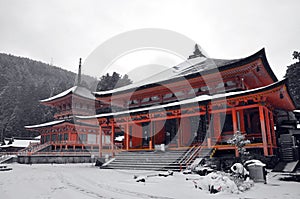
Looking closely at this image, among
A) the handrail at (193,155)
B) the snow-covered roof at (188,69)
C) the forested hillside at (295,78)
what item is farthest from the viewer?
the forested hillside at (295,78)

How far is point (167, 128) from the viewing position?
1864 centimetres

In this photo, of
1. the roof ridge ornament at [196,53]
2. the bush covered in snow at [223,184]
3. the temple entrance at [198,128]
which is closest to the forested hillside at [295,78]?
the roof ridge ornament at [196,53]

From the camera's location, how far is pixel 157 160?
1414cm

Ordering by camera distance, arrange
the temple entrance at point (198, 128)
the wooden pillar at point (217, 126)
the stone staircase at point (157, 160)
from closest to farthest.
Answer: the stone staircase at point (157, 160)
the wooden pillar at point (217, 126)
the temple entrance at point (198, 128)

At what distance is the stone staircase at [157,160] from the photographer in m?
12.8

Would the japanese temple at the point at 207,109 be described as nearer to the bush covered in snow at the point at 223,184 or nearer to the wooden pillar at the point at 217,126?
the wooden pillar at the point at 217,126

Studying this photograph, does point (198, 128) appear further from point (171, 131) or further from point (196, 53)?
point (196, 53)

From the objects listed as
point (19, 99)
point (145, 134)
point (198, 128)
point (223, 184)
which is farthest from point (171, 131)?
point (19, 99)

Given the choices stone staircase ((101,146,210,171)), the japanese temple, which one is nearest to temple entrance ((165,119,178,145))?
the japanese temple

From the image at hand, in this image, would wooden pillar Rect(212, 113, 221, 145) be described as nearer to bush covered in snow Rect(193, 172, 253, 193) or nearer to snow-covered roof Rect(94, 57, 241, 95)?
snow-covered roof Rect(94, 57, 241, 95)

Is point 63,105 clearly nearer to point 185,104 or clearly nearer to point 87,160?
point 87,160

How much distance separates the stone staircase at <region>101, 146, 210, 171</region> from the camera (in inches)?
503

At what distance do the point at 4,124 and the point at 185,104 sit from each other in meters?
54.4

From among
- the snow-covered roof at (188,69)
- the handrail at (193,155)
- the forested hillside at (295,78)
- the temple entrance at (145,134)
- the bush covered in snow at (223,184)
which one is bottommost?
the bush covered in snow at (223,184)
